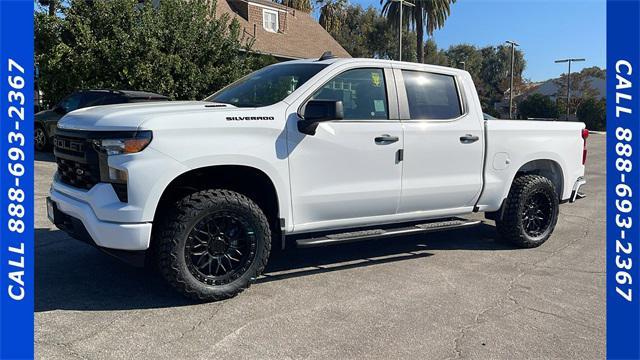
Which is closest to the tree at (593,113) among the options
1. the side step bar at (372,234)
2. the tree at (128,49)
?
the tree at (128,49)

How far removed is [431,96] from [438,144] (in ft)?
1.77

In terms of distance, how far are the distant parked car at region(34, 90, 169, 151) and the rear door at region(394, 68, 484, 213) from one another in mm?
6768

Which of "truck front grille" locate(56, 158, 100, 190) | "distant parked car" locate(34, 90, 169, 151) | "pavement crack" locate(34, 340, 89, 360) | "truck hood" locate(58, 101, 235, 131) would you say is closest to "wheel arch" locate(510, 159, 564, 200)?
"truck hood" locate(58, 101, 235, 131)

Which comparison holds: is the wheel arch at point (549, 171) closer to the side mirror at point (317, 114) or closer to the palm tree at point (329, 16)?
the side mirror at point (317, 114)

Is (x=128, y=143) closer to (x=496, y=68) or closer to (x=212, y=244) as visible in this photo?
(x=212, y=244)

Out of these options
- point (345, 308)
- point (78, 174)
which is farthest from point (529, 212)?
point (78, 174)

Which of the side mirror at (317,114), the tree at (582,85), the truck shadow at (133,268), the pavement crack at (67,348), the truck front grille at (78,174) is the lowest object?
the pavement crack at (67,348)

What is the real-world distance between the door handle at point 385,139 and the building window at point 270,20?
2536 centimetres

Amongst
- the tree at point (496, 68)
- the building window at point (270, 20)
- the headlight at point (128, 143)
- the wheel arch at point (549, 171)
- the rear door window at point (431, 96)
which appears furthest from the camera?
the tree at point (496, 68)

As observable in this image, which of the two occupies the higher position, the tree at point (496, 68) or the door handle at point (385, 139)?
the tree at point (496, 68)

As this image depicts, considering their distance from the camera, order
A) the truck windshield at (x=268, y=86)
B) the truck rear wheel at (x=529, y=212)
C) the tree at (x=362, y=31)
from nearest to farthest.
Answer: the truck windshield at (x=268, y=86), the truck rear wheel at (x=529, y=212), the tree at (x=362, y=31)

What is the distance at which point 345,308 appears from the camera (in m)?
4.14

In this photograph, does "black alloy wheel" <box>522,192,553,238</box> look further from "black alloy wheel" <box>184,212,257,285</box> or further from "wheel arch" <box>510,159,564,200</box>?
"black alloy wheel" <box>184,212,257,285</box>

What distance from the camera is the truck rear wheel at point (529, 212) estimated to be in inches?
233
